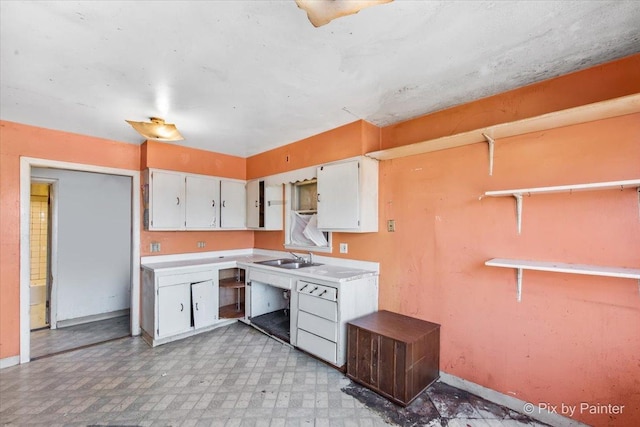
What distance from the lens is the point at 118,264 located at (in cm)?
432

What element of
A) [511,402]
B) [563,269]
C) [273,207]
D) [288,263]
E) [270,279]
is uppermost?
[273,207]

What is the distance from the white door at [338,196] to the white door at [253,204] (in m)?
1.40

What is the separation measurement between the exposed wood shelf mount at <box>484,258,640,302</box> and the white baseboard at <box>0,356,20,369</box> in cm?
456

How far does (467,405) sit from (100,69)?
11.9 feet

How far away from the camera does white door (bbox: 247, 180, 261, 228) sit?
13.6ft

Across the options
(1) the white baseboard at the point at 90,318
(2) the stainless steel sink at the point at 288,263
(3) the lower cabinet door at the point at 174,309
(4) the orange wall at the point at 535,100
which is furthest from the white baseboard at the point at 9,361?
(4) the orange wall at the point at 535,100

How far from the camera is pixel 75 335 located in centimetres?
352

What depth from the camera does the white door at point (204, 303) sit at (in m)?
3.40

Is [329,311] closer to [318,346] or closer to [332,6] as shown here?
[318,346]

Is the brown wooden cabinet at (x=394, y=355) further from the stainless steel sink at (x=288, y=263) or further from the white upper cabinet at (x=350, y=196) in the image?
the stainless steel sink at (x=288, y=263)

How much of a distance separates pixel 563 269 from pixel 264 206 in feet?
10.8

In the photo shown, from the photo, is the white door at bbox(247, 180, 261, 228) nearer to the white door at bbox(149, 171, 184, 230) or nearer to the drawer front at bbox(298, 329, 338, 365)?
the white door at bbox(149, 171, 184, 230)

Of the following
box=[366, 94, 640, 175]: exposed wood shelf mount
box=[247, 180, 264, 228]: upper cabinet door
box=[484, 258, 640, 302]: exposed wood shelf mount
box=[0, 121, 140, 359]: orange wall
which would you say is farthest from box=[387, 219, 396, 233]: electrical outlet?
box=[0, 121, 140, 359]: orange wall

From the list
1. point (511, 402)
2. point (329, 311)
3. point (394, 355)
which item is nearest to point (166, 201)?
point (329, 311)
